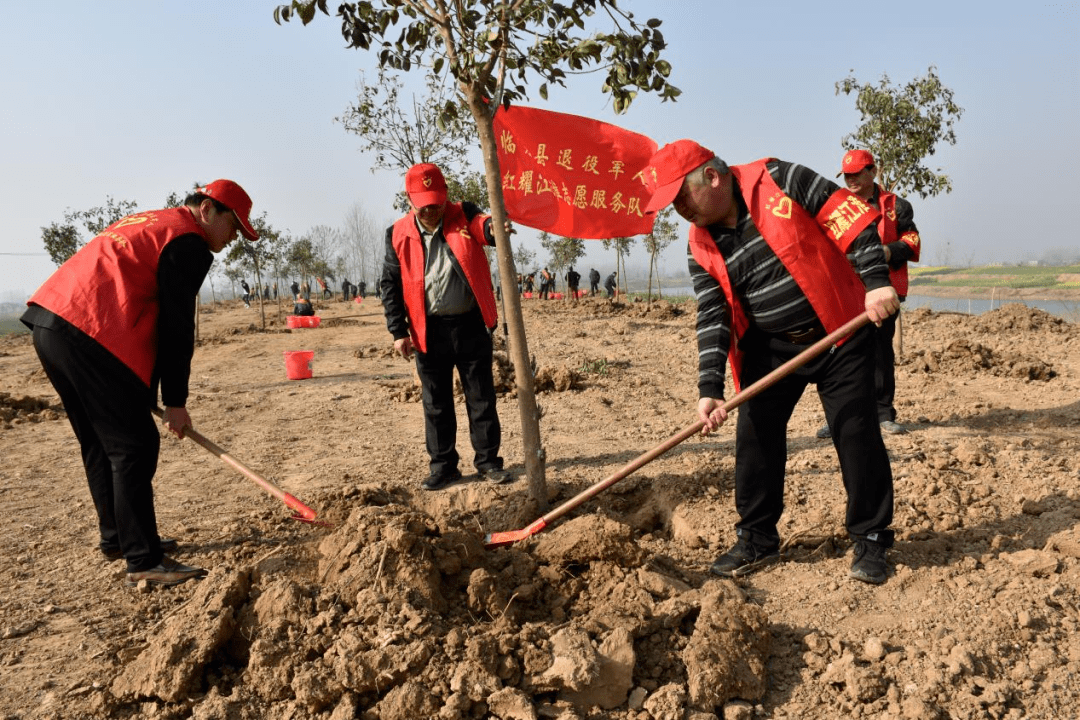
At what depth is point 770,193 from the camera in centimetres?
279

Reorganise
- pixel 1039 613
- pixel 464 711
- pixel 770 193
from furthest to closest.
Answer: pixel 770 193, pixel 1039 613, pixel 464 711

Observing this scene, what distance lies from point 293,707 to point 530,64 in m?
2.93

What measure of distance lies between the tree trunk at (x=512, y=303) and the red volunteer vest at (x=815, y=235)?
3.83ft

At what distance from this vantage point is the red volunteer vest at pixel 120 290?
121 inches

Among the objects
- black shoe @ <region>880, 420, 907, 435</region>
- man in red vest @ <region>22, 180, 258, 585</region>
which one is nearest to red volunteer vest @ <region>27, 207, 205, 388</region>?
man in red vest @ <region>22, 180, 258, 585</region>

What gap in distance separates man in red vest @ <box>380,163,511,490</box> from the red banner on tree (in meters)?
0.36

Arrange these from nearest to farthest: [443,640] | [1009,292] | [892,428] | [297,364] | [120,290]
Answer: [443,640] → [120,290] → [892,428] → [297,364] → [1009,292]

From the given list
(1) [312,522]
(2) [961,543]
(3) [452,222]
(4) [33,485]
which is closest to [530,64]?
(3) [452,222]

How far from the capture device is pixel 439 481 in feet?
15.2

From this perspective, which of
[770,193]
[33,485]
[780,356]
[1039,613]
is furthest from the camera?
[33,485]

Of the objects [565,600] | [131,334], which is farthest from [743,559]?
[131,334]

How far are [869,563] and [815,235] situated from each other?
1363 mm

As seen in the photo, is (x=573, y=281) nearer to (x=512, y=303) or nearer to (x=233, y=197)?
(x=512, y=303)

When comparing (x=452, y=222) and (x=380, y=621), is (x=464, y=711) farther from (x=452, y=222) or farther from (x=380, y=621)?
(x=452, y=222)
